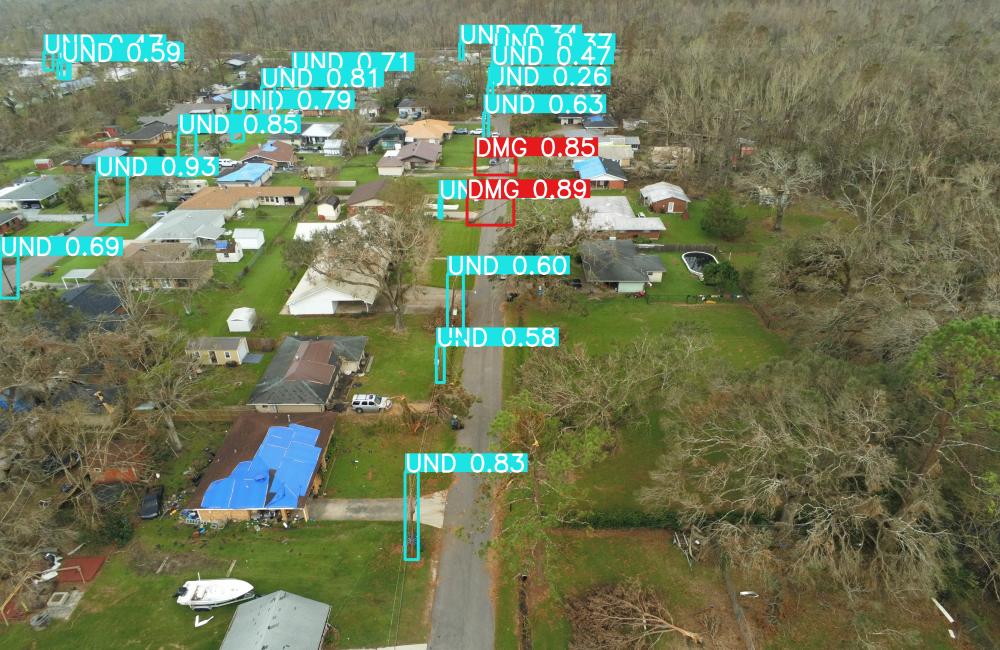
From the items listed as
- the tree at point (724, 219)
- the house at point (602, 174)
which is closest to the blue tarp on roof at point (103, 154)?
the house at point (602, 174)

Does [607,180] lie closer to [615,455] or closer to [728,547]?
[615,455]

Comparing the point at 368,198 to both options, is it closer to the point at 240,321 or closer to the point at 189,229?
the point at 189,229

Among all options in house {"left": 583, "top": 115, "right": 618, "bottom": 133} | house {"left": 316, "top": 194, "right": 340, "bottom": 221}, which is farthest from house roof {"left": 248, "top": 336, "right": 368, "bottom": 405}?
house {"left": 583, "top": 115, "right": 618, "bottom": 133}

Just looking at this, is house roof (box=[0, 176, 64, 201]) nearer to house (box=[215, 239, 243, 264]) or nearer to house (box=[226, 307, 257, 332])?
house (box=[215, 239, 243, 264])

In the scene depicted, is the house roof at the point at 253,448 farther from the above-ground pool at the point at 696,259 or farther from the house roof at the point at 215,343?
the above-ground pool at the point at 696,259

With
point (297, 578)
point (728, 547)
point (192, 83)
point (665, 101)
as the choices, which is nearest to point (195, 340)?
point (297, 578)

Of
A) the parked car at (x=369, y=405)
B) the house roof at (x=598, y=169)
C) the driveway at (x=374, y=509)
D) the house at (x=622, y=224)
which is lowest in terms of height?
the driveway at (x=374, y=509)

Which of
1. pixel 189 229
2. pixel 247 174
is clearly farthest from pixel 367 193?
pixel 247 174
